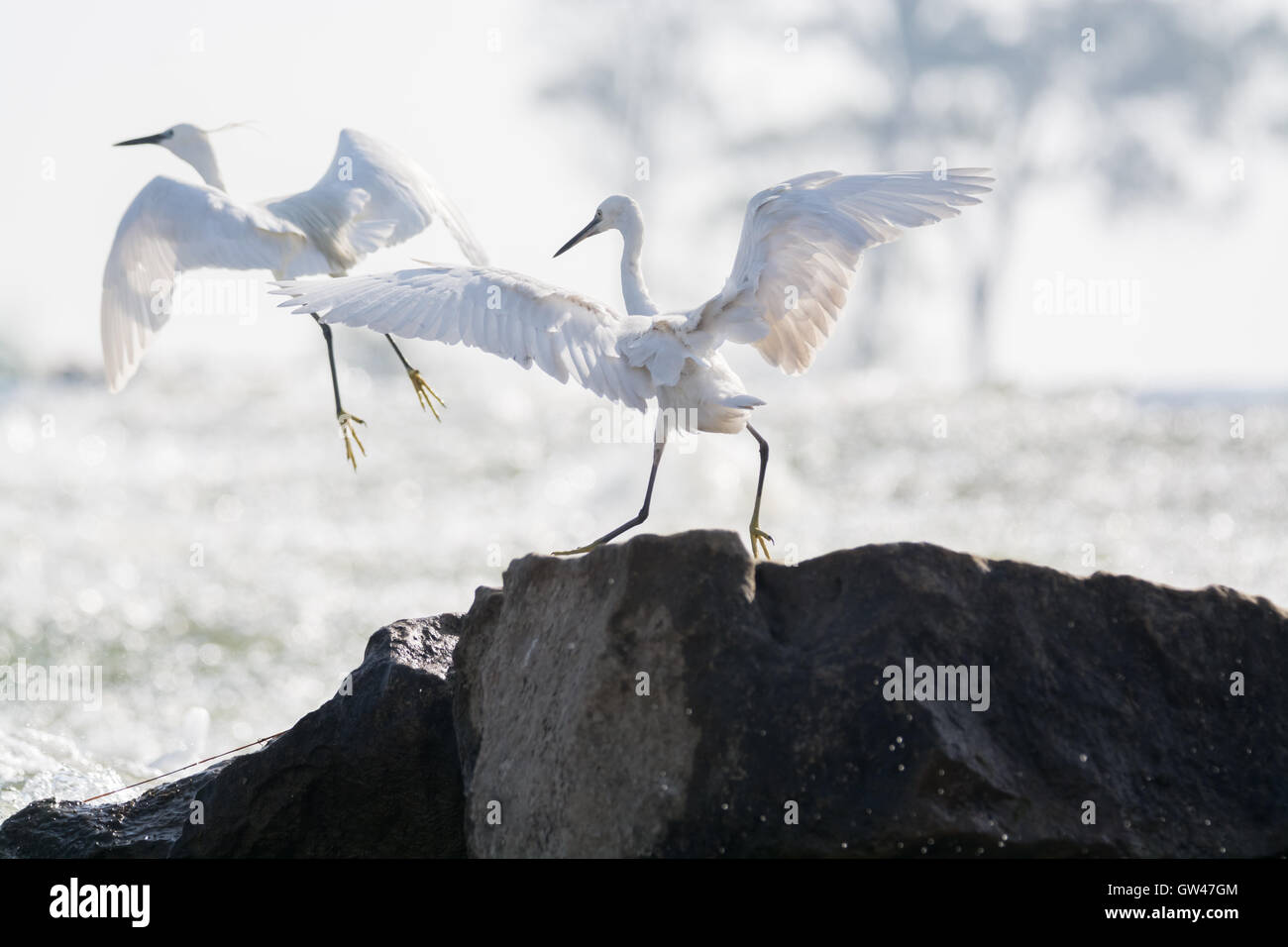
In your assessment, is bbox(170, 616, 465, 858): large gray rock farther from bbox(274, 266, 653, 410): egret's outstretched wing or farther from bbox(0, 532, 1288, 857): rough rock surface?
bbox(274, 266, 653, 410): egret's outstretched wing

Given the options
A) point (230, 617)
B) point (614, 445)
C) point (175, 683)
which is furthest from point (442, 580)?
point (614, 445)

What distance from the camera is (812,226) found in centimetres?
446

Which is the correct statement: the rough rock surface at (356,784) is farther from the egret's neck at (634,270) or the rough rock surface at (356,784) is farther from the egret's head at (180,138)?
the egret's head at (180,138)

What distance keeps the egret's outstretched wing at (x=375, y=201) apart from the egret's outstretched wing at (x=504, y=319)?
1437 millimetres

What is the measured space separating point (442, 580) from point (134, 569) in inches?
95.3

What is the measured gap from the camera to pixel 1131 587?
3.81m

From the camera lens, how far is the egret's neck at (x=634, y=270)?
5.07 m

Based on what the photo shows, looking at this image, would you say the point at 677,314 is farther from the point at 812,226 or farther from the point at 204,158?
the point at 204,158

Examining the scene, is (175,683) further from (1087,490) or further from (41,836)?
(1087,490)

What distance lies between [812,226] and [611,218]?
1172mm

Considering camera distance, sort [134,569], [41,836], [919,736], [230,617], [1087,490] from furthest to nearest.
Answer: [1087,490] → [134,569] → [230,617] → [41,836] → [919,736]

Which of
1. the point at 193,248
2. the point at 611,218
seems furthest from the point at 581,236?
the point at 193,248

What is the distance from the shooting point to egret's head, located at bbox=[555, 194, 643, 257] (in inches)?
212
